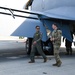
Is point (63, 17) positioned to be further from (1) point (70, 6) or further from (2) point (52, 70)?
(2) point (52, 70)

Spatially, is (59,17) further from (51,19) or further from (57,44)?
(57,44)

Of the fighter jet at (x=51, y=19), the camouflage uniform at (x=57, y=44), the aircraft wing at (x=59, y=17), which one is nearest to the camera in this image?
the camouflage uniform at (x=57, y=44)

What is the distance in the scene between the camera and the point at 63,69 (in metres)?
10.1

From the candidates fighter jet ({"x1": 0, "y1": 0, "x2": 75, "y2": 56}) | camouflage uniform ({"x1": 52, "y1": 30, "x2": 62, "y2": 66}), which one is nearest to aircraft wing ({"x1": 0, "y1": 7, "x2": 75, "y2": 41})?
fighter jet ({"x1": 0, "y1": 0, "x2": 75, "y2": 56})

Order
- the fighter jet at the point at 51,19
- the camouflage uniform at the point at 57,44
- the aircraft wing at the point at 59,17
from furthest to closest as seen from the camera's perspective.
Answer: the aircraft wing at the point at 59,17 → the fighter jet at the point at 51,19 → the camouflage uniform at the point at 57,44

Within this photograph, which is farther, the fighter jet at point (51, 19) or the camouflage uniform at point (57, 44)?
the fighter jet at point (51, 19)

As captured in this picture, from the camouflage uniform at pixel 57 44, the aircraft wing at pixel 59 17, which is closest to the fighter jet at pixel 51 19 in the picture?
the aircraft wing at pixel 59 17

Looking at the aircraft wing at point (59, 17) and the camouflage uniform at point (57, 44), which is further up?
the aircraft wing at point (59, 17)

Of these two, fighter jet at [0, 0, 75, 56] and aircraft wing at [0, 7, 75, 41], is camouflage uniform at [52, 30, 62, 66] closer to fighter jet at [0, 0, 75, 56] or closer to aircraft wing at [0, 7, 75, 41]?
fighter jet at [0, 0, 75, 56]

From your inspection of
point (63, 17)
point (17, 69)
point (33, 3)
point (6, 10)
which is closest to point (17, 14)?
point (6, 10)

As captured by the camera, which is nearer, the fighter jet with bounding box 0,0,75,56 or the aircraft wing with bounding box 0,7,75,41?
the fighter jet with bounding box 0,0,75,56

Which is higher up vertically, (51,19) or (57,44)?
(51,19)

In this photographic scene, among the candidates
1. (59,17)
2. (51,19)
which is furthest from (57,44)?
(51,19)

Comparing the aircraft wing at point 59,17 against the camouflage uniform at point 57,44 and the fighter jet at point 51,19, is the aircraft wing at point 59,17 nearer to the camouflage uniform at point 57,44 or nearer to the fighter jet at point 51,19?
the fighter jet at point 51,19
